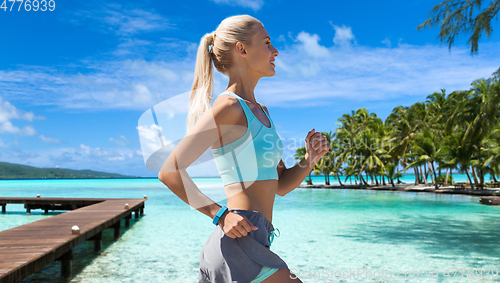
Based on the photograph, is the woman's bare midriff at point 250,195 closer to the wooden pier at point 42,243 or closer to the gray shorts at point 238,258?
the gray shorts at point 238,258

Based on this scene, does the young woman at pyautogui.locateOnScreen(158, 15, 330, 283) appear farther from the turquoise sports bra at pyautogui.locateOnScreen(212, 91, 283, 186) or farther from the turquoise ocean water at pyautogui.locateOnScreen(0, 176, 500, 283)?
the turquoise ocean water at pyautogui.locateOnScreen(0, 176, 500, 283)

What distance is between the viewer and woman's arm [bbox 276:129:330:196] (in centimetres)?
138

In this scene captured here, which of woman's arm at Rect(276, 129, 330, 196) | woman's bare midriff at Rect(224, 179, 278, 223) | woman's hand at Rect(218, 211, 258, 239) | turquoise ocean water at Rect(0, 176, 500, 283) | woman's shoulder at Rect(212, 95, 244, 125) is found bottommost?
turquoise ocean water at Rect(0, 176, 500, 283)

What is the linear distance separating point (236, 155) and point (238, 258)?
0.97 feet

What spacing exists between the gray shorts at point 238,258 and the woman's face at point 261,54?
0.49 metres

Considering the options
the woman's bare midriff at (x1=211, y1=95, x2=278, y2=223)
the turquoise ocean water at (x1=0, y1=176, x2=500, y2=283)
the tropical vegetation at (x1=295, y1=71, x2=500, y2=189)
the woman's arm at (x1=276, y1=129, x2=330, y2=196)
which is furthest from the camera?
the tropical vegetation at (x1=295, y1=71, x2=500, y2=189)

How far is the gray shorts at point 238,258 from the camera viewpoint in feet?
3.31

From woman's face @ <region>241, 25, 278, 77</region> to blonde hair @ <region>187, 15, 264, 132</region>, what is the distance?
2 cm

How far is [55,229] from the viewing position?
6.74 meters

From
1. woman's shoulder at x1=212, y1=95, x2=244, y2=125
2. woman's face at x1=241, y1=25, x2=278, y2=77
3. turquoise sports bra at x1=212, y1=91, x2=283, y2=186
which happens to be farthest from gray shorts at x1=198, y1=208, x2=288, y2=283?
woman's face at x1=241, y1=25, x2=278, y2=77

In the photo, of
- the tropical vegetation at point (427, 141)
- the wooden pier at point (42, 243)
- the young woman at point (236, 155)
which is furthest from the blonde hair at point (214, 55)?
the tropical vegetation at point (427, 141)

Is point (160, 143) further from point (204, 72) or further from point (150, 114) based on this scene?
point (204, 72)

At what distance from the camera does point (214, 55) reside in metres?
1.25

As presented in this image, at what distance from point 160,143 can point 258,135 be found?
304mm
